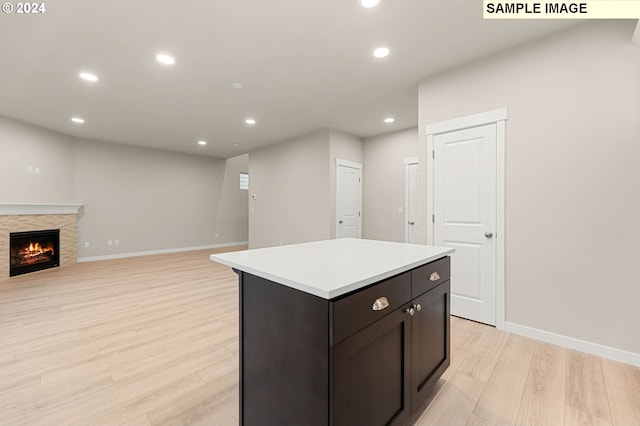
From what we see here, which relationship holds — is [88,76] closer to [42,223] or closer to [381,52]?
[381,52]

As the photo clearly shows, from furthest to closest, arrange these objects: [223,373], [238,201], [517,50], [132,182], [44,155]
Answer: [238,201] < [132,182] < [44,155] < [517,50] < [223,373]

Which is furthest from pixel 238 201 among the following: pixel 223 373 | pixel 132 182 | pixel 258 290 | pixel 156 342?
pixel 258 290

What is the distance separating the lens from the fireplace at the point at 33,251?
4.81 meters

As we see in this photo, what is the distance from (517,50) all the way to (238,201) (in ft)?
26.8

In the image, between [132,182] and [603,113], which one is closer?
[603,113]

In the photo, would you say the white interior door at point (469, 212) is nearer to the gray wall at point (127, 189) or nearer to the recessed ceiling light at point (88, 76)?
the recessed ceiling light at point (88, 76)

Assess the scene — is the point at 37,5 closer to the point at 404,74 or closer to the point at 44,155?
the point at 404,74

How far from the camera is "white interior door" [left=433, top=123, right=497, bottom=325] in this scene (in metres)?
2.77

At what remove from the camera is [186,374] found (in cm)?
198

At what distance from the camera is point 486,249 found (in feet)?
9.21

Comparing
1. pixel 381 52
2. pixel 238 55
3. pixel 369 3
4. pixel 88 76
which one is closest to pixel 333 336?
pixel 369 3

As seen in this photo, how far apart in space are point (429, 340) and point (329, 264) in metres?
0.81

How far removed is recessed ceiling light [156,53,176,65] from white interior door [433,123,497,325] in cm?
301

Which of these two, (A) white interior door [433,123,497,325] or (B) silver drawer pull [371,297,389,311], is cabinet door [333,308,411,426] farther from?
(A) white interior door [433,123,497,325]
